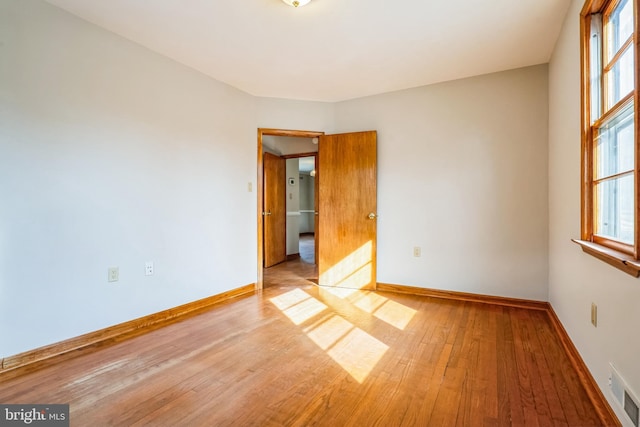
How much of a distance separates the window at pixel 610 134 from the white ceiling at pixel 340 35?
1.74ft

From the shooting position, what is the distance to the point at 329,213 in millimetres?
3963

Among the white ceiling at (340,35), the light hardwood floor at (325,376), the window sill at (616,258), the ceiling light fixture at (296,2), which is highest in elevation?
the white ceiling at (340,35)

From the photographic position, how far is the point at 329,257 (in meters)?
3.97

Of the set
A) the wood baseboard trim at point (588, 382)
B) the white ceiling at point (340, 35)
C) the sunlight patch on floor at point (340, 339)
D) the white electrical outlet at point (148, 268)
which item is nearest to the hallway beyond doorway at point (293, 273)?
the sunlight patch on floor at point (340, 339)

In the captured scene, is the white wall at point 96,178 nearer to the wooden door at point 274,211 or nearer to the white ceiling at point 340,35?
the white ceiling at point 340,35

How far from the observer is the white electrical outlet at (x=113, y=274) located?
240cm

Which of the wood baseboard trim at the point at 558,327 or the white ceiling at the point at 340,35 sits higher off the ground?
the white ceiling at the point at 340,35

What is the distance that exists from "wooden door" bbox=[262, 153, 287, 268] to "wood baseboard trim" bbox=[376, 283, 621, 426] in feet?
7.16

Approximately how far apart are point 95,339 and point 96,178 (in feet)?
3.91

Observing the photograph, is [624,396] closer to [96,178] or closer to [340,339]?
[340,339]

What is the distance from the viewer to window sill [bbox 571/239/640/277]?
117 cm

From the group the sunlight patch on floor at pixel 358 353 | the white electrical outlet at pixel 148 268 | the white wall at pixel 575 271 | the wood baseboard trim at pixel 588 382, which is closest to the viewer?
the white wall at pixel 575 271

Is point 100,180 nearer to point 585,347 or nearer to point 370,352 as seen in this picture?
point 370,352

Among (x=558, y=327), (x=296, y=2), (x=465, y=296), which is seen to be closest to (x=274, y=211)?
(x=465, y=296)
